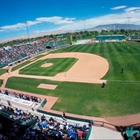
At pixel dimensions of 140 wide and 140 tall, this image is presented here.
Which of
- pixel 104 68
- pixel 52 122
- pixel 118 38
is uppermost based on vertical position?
pixel 118 38

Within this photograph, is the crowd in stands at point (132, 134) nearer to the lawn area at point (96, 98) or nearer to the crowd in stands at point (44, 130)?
the crowd in stands at point (44, 130)

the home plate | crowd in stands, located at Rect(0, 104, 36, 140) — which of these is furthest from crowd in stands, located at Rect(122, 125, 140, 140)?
the home plate

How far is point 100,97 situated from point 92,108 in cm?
296

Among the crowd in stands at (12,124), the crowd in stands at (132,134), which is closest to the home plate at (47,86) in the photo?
the crowd in stands at (12,124)

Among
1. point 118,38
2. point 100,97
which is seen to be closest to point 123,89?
point 100,97

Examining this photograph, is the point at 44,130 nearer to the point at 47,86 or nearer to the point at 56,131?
the point at 56,131

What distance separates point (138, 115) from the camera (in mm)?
18203

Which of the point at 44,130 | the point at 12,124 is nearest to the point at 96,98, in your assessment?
the point at 44,130

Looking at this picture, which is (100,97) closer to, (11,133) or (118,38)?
(11,133)

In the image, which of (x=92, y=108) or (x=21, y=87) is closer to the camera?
(x=92, y=108)

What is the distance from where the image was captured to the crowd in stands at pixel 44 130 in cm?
1478

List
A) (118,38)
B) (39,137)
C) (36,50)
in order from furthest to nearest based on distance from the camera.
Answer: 1. (118,38)
2. (36,50)
3. (39,137)

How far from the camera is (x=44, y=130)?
16281mm

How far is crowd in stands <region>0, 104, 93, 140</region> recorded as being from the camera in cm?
1478
